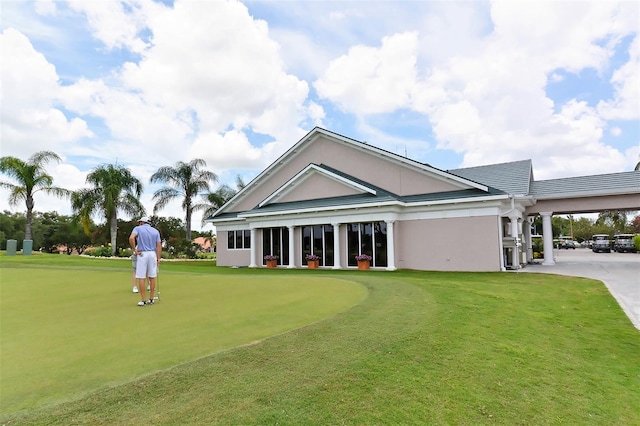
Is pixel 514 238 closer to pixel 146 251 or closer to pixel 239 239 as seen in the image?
pixel 146 251

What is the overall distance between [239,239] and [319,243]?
7.59 m

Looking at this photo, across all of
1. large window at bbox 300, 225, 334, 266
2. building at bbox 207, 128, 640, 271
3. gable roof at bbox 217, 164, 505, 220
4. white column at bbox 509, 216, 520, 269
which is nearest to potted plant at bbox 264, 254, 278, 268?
building at bbox 207, 128, 640, 271

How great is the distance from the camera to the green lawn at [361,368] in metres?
3.07

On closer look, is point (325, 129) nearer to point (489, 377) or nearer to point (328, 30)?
point (328, 30)

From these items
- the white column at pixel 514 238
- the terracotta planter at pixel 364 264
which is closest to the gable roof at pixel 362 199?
the white column at pixel 514 238

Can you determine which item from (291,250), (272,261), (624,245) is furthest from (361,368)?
(624,245)

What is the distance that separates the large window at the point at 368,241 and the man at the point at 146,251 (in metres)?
13.1

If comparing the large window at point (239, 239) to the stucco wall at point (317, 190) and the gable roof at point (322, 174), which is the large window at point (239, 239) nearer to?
the gable roof at point (322, 174)

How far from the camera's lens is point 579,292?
10.6 metres

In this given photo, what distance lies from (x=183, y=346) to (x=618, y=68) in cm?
2142

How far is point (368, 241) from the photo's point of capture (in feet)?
65.5

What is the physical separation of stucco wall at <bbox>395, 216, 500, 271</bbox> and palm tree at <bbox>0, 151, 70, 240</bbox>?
30302mm

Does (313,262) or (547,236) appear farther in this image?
(313,262)

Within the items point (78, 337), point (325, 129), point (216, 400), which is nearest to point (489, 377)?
point (216, 400)
